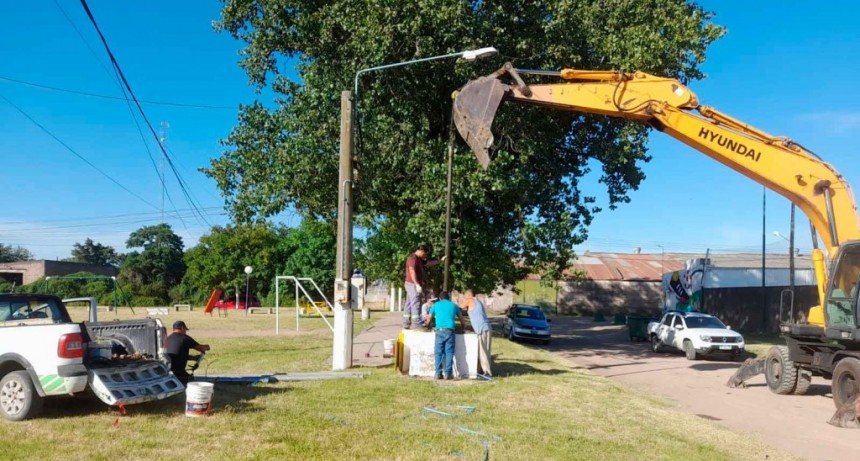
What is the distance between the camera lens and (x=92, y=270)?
8112 centimetres

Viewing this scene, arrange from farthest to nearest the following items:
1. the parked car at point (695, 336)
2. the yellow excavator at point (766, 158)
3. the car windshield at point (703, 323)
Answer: the car windshield at point (703, 323) → the parked car at point (695, 336) → the yellow excavator at point (766, 158)

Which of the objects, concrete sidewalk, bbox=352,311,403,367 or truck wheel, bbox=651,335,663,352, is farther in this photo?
truck wheel, bbox=651,335,663,352

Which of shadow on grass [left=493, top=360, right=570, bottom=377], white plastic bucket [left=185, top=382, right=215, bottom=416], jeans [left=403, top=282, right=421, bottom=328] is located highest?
jeans [left=403, top=282, right=421, bottom=328]

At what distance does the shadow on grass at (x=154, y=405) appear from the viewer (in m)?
8.81

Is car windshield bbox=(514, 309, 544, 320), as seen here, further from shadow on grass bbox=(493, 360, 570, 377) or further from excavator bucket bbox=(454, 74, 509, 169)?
excavator bucket bbox=(454, 74, 509, 169)

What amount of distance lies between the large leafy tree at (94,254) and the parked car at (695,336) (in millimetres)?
88708

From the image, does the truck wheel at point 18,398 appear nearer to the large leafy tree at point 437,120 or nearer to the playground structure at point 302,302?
the playground structure at point 302,302

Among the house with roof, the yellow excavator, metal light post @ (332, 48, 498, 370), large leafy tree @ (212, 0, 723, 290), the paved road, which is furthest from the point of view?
the house with roof

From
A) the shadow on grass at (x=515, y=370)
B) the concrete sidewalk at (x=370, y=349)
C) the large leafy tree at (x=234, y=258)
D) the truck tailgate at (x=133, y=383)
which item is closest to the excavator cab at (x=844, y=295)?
the shadow on grass at (x=515, y=370)

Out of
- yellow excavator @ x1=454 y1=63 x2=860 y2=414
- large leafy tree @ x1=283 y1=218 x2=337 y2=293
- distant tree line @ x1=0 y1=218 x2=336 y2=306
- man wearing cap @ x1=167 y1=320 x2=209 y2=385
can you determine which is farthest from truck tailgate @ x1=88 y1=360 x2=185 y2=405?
large leafy tree @ x1=283 y1=218 x2=337 y2=293

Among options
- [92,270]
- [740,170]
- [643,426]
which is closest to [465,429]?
[643,426]

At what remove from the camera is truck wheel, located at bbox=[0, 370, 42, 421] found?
8219 mm

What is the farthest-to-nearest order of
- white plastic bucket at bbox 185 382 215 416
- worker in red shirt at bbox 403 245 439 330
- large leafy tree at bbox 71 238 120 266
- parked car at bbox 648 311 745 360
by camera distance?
large leafy tree at bbox 71 238 120 266
parked car at bbox 648 311 745 360
worker in red shirt at bbox 403 245 439 330
white plastic bucket at bbox 185 382 215 416

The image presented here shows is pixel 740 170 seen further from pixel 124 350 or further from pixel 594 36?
pixel 124 350
